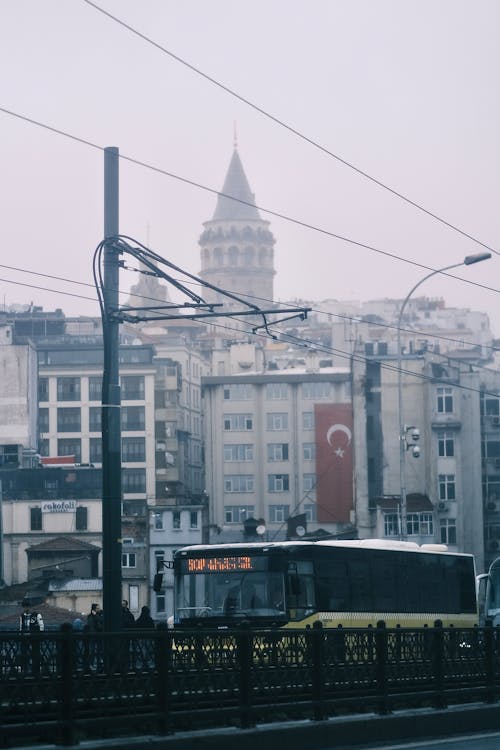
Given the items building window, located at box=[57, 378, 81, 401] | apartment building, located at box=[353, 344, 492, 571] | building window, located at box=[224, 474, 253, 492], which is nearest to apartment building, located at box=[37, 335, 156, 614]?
building window, located at box=[57, 378, 81, 401]

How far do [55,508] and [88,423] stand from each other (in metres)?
26.1

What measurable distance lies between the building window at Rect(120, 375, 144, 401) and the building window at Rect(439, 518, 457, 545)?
3019 centimetres

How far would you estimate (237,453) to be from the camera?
128125 millimetres

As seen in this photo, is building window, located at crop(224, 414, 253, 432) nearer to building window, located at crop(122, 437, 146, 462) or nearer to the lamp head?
building window, located at crop(122, 437, 146, 462)

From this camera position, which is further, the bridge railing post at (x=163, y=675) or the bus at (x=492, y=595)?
the bus at (x=492, y=595)

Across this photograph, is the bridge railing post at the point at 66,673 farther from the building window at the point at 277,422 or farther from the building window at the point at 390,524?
the building window at the point at 277,422

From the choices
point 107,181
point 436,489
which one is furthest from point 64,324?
point 107,181

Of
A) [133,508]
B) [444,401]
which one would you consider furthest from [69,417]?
[444,401]

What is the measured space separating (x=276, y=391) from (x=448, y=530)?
28.1 metres

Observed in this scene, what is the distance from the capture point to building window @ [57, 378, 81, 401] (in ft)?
419

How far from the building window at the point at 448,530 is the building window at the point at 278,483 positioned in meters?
23.8

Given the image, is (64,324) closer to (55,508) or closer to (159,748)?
(55,508)

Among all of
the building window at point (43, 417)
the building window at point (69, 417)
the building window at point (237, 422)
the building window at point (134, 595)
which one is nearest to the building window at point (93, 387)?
the building window at point (69, 417)

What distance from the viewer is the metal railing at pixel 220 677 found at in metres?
13.3
